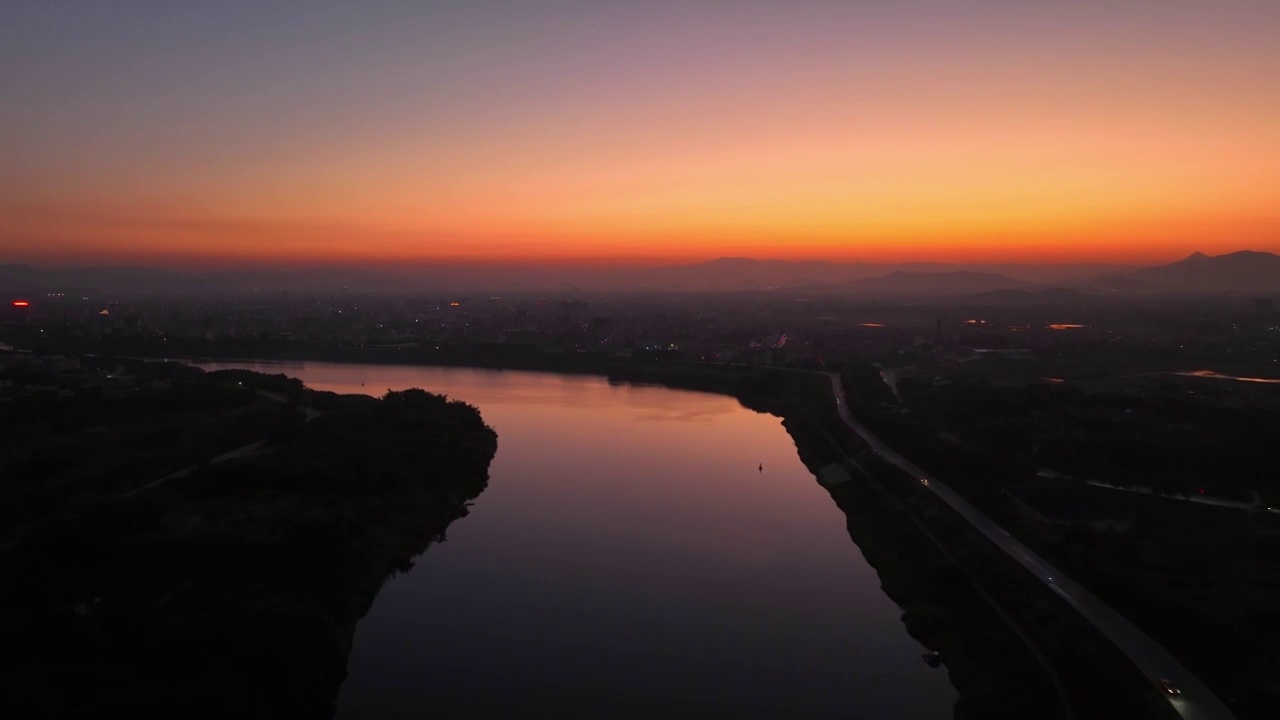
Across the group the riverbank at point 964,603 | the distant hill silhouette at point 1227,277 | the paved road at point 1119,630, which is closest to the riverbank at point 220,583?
the riverbank at point 964,603

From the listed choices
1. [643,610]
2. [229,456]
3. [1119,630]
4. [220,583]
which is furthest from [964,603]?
[229,456]

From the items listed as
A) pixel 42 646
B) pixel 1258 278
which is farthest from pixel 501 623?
pixel 1258 278

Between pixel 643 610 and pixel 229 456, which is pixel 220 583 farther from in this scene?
pixel 229 456

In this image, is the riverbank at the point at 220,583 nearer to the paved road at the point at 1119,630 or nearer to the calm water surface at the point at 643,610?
the calm water surface at the point at 643,610

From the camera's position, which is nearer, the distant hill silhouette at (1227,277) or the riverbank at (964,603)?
the riverbank at (964,603)

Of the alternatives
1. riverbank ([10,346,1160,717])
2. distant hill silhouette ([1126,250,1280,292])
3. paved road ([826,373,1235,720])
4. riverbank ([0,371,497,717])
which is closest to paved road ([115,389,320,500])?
riverbank ([0,371,497,717])

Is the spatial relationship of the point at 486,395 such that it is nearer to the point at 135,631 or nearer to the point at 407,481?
the point at 407,481

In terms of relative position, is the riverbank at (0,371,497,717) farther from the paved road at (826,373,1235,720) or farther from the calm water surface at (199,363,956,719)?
the paved road at (826,373,1235,720)
